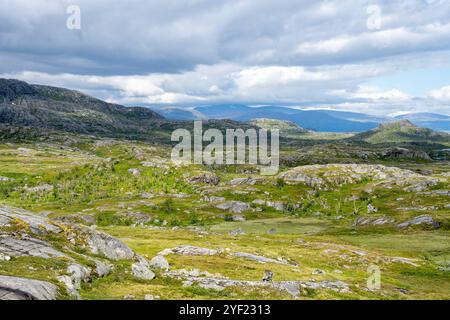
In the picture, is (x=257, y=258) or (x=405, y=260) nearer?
(x=257, y=258)

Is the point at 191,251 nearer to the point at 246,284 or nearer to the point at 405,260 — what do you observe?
the point at 246,284

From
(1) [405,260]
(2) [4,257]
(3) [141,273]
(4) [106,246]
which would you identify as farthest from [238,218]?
(2) [4,257]

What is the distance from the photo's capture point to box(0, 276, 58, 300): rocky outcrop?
1230 inches

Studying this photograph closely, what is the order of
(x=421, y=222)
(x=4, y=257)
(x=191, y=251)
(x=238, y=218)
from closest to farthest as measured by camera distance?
(x=4, y=257) → (x=191, y=251) → (x=421, y=222) → (x=238, y=218)

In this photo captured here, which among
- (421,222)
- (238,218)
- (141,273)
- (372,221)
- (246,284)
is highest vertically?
(141,273)

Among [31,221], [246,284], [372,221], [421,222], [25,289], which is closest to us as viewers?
[25,289]

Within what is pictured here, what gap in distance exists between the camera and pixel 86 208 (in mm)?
199500

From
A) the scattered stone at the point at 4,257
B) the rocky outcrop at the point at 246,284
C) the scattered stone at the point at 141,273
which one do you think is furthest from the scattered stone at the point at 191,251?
the scattered stone at the point at 4,257

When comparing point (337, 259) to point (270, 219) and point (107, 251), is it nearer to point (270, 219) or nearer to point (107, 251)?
point (107, 251)

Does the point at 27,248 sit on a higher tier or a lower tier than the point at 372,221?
higher

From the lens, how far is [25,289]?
32.2 m
